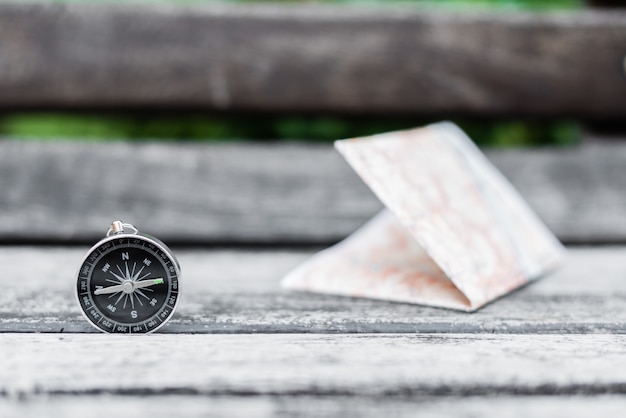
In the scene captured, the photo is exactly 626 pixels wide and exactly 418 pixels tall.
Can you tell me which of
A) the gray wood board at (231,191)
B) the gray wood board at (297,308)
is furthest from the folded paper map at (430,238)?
the gray wood board at (231,191)

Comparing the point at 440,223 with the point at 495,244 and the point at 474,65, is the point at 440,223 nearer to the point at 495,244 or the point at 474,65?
the point at 495,244

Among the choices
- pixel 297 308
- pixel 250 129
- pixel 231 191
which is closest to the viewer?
pixel 297 308

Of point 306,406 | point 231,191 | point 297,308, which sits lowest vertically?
point 306,406

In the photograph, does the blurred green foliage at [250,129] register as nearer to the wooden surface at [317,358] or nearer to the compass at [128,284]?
the wooden surface at [317,358]

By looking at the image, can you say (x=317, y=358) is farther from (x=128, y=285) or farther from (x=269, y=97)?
(x=269, y=97)

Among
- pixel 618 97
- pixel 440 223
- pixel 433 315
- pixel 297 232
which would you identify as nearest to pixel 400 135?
pixel 440 223

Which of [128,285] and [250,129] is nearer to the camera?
[128,285]

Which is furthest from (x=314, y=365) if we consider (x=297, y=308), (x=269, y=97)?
(x=269, y=97)

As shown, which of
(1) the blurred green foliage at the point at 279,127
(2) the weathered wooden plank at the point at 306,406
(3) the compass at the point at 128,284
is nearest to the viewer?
(2) the weathered wooden plank at the point at 306,406
